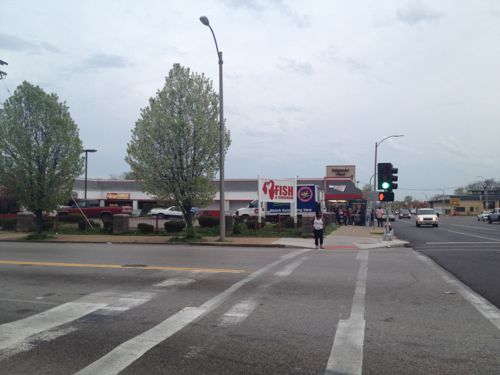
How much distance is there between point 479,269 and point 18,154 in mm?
19794

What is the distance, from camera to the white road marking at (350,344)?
4.90 metres

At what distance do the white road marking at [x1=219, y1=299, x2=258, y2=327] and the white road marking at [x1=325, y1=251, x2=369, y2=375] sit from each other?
1509 millimetres

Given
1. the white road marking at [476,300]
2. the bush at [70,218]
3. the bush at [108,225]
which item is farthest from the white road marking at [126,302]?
the bush at [70,218]

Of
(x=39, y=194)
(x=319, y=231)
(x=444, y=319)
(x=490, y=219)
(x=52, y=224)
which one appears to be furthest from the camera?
(x=490, y=219)

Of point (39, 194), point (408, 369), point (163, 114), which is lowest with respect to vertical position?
point (408, 369)

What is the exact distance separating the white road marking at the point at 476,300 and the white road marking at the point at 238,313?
12.2ft

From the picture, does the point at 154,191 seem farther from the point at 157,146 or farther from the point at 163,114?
the point at 163,114

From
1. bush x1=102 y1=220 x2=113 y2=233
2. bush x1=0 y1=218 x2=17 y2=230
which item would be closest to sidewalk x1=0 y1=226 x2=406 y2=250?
bush x1=102 y1=220 x2=113 y2=233

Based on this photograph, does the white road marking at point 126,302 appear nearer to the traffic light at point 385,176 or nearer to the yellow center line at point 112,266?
the yellow center line at point 112,266

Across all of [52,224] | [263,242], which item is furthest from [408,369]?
[52,224]

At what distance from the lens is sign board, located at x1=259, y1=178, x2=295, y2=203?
26312 millimetres

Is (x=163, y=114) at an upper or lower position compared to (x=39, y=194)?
upper

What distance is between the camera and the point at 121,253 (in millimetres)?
16047

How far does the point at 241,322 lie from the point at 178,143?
47.9ft
